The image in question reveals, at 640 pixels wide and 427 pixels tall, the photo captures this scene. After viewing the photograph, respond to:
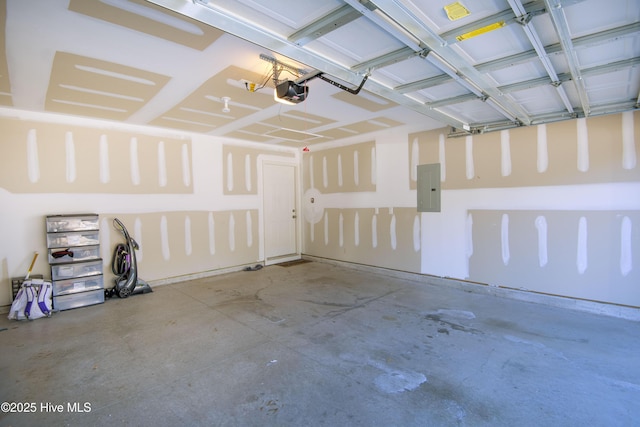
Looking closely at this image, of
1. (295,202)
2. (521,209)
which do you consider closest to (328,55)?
(521,209)

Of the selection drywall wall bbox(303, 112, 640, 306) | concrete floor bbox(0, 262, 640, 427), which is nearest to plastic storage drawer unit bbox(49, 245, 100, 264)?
concrete floor bbox(0, 262, 640, 427)

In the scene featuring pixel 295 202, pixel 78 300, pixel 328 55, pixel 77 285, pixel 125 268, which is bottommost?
pixel 78 300

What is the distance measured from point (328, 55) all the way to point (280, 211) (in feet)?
16.0

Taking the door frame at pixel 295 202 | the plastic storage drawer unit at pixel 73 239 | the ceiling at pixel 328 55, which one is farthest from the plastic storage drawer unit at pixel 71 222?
the door frame at pixel 295 202

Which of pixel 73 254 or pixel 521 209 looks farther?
pixel 521 209

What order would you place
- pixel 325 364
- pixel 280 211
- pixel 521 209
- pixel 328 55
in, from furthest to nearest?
pixel 280 211
pixel 521 209
pixel 325 364
pixel 328 55

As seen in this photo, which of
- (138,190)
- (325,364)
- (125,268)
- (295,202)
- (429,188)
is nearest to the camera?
(325,364)

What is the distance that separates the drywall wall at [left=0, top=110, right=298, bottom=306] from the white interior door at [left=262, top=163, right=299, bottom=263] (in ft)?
0.80

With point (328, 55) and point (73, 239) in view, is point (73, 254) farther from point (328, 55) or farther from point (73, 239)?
point (328, 55)

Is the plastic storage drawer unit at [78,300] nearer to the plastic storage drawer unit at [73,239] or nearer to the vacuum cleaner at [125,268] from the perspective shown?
the vacuum cleaner at [125,268]

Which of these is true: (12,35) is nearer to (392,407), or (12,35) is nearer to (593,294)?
(392,407)

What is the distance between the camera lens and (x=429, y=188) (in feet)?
16.7

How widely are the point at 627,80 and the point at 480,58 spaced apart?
1.56m

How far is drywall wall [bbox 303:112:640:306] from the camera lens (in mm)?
3564
